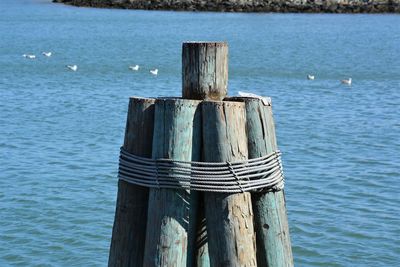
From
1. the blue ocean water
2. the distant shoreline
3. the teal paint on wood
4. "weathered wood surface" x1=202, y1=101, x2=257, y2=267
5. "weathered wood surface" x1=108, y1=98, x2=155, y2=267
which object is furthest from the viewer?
the distant shoreline

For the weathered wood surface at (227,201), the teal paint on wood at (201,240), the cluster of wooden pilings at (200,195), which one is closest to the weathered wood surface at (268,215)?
the cluster of wooden pilings at (200,195)

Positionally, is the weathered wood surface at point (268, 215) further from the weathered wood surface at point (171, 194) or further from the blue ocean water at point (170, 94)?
the blue ocean water at point (170, 94)

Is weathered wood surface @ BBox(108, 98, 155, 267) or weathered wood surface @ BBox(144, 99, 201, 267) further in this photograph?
weathered wood surface @ BBox(108, 98, 155, 267)

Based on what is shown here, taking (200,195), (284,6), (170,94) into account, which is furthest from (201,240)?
(284,6)

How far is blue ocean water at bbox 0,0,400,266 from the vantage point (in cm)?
1131

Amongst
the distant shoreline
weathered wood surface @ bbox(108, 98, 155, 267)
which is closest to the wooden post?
weathered wood surface @ bbox(108, 98, 155, 267)

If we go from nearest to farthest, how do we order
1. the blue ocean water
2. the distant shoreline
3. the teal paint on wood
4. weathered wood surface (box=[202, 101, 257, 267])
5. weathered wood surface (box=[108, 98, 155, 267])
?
weathered wood surface (box=[202, 101, 257, 267])
weathered wood surface (box=[108, 98, 155, 267])
the teal paint on wood
the blue ocean water
the distant shoreline

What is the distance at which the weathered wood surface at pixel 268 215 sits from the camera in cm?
469

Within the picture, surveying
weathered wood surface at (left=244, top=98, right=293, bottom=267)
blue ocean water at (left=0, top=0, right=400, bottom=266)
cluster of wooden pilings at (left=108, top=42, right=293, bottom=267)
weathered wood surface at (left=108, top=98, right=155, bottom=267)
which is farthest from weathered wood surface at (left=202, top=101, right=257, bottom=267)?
blue ocean water at (left=0, top=0, right=400, bottom=266)

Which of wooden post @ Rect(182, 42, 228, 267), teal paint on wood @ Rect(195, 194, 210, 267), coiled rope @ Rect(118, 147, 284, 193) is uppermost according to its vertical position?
wooden post @ Rect(182, 42, 228, 267)

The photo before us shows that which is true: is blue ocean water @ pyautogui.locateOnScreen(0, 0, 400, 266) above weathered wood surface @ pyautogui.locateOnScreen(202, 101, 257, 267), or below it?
below

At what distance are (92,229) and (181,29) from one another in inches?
1952

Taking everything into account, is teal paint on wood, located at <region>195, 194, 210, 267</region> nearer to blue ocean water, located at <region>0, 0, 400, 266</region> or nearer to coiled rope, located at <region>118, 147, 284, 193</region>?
coiled rope, located at <region>118, 147, 284, 193</region>

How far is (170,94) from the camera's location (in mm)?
25062
